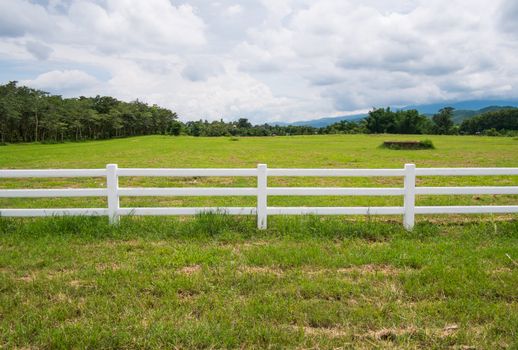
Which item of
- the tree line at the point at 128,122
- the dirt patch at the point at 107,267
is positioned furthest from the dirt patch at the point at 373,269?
the tree line at the point at 128,122

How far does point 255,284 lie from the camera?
5508 mm

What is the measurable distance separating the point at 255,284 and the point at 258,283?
7 centimetres

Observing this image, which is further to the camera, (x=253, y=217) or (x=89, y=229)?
(x=253, y=217)

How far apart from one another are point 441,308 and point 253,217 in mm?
4455

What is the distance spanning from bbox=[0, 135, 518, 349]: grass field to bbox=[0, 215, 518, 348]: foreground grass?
0.02 metres

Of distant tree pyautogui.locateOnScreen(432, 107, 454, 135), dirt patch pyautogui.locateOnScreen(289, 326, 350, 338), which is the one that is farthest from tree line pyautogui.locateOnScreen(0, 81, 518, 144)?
dirt patch pyautogui.locateOnScreen(289, 326, 350, 338)

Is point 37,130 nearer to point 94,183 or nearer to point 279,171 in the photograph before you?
point 94,183

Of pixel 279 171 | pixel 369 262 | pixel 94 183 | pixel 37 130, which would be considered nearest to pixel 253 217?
pixel 279 171

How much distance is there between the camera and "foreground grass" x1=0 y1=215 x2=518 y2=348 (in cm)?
425

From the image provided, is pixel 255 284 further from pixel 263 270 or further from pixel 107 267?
pixel 107 267

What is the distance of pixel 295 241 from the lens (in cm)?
742

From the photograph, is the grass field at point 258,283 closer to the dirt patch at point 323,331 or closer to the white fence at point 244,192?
the dirt patch at point 323,331

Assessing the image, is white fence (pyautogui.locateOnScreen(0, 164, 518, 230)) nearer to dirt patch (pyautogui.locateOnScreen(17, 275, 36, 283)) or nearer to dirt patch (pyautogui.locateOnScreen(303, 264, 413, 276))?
dirt patch (pyautogui.locateOnScreen(303, 264, 413, 276))

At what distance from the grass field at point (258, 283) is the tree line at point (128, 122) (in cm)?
7297
